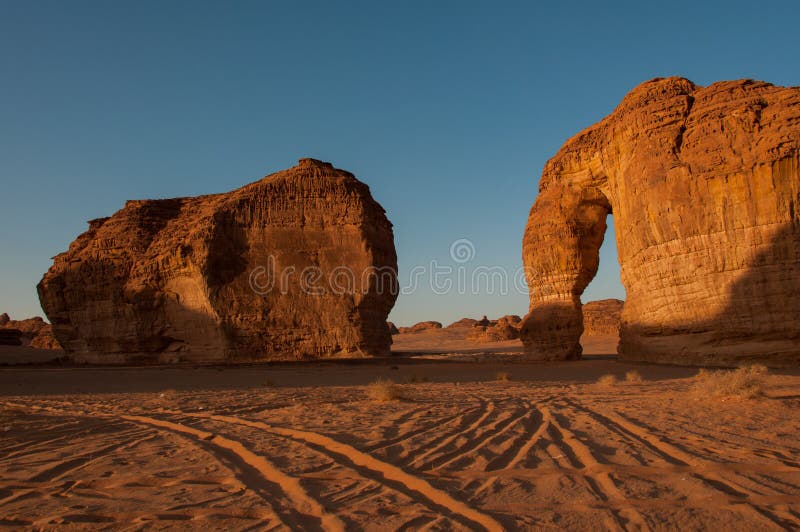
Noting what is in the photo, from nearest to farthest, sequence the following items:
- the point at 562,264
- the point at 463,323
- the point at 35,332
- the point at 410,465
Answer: the point at 410,465 → the point at 562,264 → the point at 35,332 → the point at 463,323

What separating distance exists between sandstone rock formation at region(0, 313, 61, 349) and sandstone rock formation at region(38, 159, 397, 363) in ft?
84.6

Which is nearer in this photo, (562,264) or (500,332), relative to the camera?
(562,264)

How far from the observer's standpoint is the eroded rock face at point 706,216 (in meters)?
15.4

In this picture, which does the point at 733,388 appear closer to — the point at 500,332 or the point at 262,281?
the point at 262,281

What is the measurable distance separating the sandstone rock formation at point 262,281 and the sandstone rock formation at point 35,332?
84.6 ft

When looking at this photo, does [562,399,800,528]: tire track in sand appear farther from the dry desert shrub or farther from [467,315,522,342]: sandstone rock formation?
[467,315,522,342]: sandstone rock formation

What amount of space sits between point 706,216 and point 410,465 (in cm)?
1618

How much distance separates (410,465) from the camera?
4590 mm

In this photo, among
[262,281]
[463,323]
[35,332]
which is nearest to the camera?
[262,281]

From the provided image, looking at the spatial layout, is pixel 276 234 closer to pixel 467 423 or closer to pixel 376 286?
pixel 376 286

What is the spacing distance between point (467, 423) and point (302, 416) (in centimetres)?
256

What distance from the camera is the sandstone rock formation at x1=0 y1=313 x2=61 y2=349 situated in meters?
51.6

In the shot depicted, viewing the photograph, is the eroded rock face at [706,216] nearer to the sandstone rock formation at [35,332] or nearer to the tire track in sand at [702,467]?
the tire track in sand at [702,467]

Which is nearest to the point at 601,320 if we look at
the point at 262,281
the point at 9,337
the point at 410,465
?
the point at 262,281
